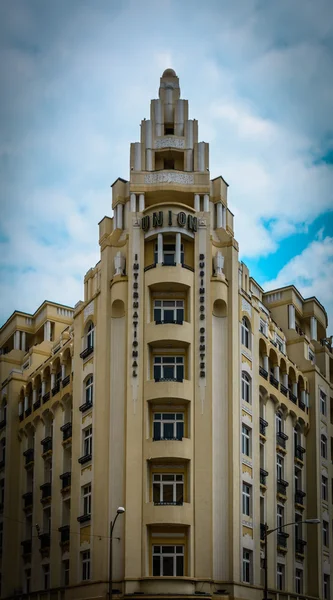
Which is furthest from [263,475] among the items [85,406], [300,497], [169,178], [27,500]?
[169,178]

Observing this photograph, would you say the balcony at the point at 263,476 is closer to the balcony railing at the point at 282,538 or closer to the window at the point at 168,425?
the balcony railing at the point at 282,538

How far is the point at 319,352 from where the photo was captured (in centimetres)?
8544

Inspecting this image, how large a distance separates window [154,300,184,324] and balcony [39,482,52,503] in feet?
57.2

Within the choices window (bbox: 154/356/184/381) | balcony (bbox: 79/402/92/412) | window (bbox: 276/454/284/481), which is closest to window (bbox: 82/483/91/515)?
balcony (bbox: 79/402/92/412)

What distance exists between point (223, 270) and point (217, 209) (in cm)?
453

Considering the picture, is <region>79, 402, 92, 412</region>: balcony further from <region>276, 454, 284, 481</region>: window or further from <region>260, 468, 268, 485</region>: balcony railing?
<region>276, 454, 284, 481</region>: window

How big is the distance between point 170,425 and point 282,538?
14370 millimetres

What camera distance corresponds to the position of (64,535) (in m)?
69.9

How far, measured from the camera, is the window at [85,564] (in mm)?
64875

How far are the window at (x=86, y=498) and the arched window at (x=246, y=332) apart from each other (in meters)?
13.9

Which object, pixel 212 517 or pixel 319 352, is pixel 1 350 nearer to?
pixel 319 352

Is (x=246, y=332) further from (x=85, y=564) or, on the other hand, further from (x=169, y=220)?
(x=85, y=564)

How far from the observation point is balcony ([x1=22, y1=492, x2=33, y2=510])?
258 feet

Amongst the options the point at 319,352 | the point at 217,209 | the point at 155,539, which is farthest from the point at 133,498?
the point at 319,352
